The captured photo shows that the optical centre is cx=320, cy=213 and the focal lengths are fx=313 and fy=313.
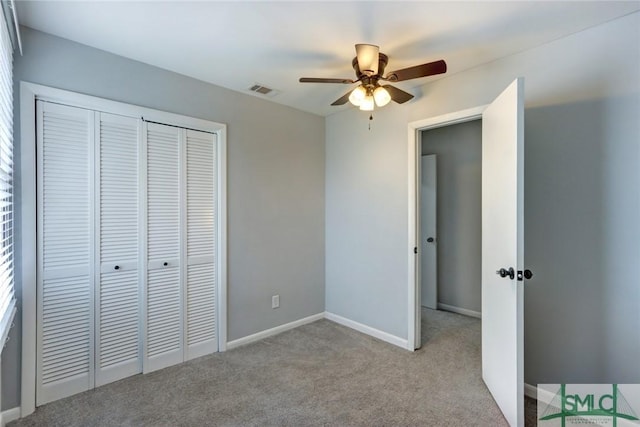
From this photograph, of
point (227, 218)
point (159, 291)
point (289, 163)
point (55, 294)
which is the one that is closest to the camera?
point (55, 294)

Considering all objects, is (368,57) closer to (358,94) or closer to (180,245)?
(358,94)

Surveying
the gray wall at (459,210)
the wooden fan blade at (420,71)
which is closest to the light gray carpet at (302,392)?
the gray wall at (459,210)

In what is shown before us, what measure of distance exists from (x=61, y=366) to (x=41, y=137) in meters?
1.52

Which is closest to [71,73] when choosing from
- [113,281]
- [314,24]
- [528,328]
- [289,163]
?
[113,281]

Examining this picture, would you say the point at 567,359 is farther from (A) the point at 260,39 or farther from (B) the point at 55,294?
(B) the point at 55,294

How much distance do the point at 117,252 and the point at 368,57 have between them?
7.26ft

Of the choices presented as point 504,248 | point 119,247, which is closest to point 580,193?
point 504,248

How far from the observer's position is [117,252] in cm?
233

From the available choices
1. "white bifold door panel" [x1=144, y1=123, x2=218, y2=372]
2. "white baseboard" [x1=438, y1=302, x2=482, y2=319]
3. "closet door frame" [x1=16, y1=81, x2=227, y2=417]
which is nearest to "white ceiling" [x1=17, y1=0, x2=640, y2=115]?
"closet door frame" [x1=16, y1=81, x2=227, y2=417]

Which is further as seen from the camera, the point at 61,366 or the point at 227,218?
the point at 227,218

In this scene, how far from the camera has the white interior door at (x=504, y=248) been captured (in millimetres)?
1749

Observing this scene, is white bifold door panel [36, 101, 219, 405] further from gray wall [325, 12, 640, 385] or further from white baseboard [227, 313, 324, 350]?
gray wall [325, 12, 640, 385]

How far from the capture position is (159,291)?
2529 mm

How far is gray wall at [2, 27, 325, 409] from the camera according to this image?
6.77ft
